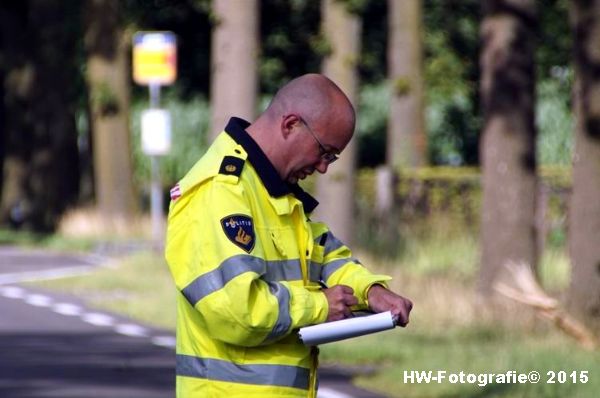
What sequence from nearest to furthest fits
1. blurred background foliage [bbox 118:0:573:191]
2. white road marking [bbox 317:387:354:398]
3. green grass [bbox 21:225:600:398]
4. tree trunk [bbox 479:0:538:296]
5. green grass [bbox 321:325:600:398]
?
green grass [bbox 321:325:600:398] < white road marking [bbox 317:387:354:398] < green grass [bbox 21:225:600:398] < tree trunk [bbox 479:0:538:296] < blurred background foliage [bbox 118:0:573:191]

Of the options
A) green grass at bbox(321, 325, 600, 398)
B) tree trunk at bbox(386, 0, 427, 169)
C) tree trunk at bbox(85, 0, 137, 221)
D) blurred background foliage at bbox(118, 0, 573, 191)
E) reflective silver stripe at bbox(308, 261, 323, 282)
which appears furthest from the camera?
blurred background foliage at bbox(118, 0, 573, 191)

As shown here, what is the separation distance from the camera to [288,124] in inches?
209

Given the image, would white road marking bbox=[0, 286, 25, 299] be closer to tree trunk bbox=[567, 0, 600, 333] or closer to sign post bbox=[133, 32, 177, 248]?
sign post bbox=[133, 32, 177, 248]

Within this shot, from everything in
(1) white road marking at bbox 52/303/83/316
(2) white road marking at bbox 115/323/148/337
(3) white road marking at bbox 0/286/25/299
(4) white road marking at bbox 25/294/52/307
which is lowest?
(3) white road marking at bbox 0/286/25/299

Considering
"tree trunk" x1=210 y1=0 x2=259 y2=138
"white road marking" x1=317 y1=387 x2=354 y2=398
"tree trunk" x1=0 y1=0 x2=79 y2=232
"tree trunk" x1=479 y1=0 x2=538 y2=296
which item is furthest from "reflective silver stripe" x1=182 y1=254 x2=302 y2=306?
"tree trunk" x1=0 y1=0 x2=79 y2=232

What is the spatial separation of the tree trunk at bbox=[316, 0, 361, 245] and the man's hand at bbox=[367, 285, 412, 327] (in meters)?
19.9

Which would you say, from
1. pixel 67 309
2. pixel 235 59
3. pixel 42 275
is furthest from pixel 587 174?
pixel 42 275

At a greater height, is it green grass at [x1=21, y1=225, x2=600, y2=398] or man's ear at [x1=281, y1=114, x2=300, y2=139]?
man's ear at [x1=281, y1=114, x2=300, y2=139]

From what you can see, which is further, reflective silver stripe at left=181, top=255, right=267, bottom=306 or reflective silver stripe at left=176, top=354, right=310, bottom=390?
reflective silver stripe at left=176, top=354, right=310, bottom=390

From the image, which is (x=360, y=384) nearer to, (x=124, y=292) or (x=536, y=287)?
(x=536, y=287)

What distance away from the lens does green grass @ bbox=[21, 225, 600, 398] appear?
12.9 metres

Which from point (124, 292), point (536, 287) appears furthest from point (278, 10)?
point (536, 287)

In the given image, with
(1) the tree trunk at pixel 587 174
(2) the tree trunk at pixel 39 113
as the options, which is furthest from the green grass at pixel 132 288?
(2) the tree trunk at pixel 39 113

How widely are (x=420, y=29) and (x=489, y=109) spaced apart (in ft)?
60.7
